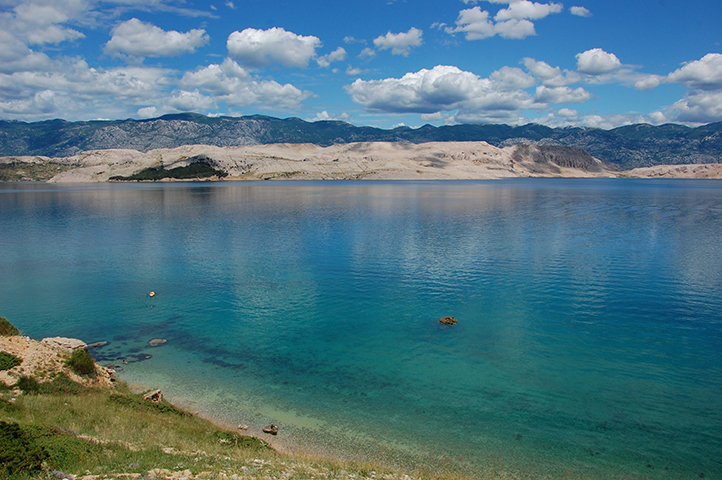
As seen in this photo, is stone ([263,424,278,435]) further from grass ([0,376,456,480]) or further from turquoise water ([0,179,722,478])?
grass ([0,376,456,480])

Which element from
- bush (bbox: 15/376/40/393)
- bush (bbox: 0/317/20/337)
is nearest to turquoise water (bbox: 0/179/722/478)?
bush (bbox: 0/317/20/337)

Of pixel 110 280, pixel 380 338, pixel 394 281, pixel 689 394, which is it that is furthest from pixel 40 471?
pixel 110 280

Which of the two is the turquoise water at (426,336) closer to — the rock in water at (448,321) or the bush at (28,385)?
the rock in water at (448,321)

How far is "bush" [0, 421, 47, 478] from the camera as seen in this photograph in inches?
469

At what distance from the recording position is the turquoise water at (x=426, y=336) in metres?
19.8

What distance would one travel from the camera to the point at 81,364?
21.8 meters

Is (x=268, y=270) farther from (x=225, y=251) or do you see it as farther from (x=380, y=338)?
(x=380, y=338)

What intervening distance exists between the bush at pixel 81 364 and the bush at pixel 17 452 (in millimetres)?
9119

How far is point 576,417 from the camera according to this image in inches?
841

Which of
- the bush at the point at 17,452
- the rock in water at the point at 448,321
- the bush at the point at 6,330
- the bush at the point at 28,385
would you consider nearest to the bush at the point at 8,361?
the bush at the point at 28,385

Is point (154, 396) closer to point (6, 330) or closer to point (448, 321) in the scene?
point (6, 330)

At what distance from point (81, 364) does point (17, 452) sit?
10.4 meters

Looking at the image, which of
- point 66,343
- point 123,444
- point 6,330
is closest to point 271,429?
point 123,444

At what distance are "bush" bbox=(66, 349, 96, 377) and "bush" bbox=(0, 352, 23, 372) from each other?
207 cm
